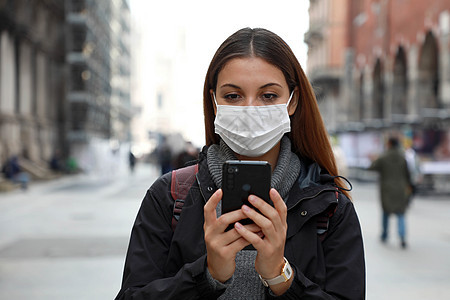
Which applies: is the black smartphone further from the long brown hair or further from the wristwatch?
the long brown hair

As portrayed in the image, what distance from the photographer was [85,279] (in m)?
7.85

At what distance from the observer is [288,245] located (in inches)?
82.2

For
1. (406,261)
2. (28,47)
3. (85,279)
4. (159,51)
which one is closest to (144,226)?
(85,279)

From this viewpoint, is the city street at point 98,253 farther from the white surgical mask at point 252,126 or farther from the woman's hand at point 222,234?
the woman's hand at point 222,234

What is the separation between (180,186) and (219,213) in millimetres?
198

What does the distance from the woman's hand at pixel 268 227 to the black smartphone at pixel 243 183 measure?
4cm

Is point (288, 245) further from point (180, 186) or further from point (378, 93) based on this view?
point (378, 93)

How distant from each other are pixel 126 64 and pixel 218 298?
95.4 m

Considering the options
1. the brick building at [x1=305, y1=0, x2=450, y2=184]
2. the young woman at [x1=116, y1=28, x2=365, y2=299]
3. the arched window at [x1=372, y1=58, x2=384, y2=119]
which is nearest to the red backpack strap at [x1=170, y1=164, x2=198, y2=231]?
the young woman at [x1=116, y1=28, x2=365, y2=299]

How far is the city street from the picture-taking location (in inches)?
291

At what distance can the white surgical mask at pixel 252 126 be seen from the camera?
7.16 ft

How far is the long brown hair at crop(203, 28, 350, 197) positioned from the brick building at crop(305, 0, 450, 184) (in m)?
18.0

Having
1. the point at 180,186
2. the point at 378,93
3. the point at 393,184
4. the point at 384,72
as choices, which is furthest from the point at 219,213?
the point at 378,93

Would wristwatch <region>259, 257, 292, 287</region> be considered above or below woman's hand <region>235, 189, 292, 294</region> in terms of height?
below
